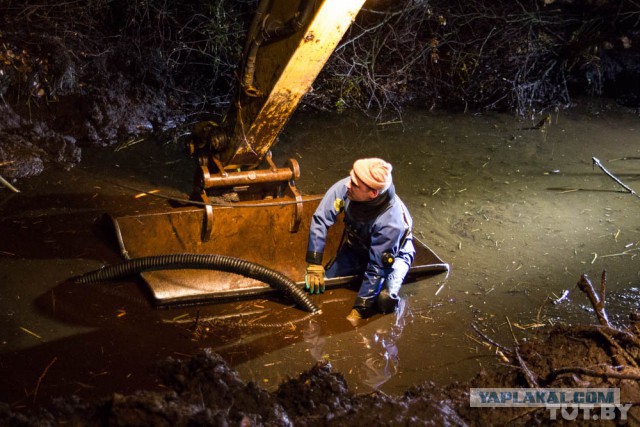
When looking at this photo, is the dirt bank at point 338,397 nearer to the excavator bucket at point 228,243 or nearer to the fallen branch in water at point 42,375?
the fallen branch in water at point 42,375

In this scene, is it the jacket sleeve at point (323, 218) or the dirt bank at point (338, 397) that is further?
the jacket sleeve at point (323, 218)

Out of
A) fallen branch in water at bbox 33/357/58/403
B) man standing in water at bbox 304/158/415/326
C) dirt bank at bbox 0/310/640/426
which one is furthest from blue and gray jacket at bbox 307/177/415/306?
fallen branch in water at bbox 33/357/58/403

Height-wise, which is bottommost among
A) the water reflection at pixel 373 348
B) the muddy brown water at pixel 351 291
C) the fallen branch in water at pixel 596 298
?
the water reflection at pixel 373 348

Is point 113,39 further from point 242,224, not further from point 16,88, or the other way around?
point 242,224

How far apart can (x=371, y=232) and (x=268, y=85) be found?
1455 millimetres

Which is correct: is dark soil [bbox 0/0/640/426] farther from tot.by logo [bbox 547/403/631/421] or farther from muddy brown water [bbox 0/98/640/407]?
muddy brown water [bbox 0/98/640/407]

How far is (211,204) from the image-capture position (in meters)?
5.00

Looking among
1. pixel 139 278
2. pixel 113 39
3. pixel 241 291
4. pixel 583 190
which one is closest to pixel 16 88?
pixel 113 39

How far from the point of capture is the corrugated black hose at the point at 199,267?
16.0 feet

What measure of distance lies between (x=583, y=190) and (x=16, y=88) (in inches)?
267

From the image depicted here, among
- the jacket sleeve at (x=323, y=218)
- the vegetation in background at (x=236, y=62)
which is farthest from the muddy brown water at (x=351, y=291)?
the vegetation in background at (x=236, y=62)

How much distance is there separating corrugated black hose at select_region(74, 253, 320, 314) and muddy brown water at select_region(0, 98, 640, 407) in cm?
12

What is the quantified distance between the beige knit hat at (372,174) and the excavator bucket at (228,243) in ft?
2.97

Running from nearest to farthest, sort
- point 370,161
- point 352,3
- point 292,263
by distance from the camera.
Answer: point 352,3 → point 370,161 → point 292,263
